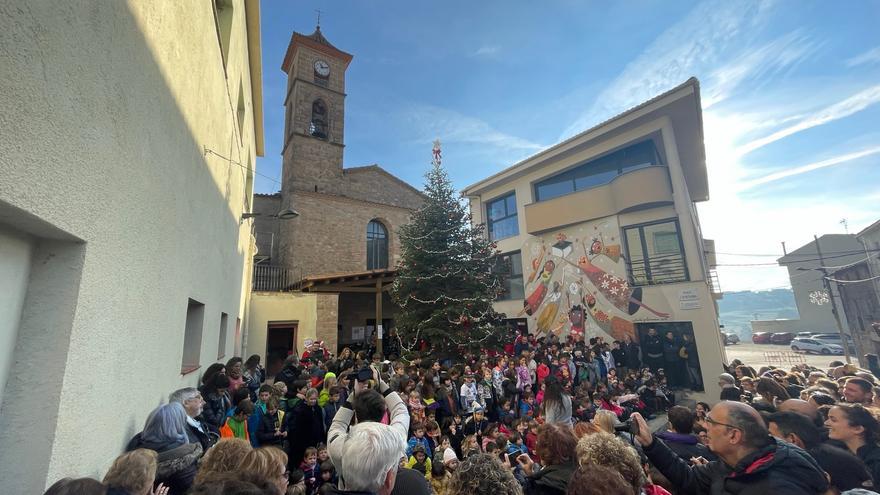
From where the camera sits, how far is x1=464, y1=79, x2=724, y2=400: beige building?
11023 millimetres

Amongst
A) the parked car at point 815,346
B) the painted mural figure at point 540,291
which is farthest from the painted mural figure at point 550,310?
the parked car at point 815,346

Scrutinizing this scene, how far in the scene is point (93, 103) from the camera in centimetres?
182

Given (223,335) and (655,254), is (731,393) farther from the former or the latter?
(223,335)

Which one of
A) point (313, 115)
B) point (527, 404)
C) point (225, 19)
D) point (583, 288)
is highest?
point (313, 115)

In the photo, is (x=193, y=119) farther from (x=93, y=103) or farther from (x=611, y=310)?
(x=611, y=310)

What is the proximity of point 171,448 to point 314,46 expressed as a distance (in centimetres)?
2631

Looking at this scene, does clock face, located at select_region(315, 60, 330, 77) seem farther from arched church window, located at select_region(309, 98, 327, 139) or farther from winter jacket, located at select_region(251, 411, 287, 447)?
winter jacket, located at select_region(251, 411, 287, 447)

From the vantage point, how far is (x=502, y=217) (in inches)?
680

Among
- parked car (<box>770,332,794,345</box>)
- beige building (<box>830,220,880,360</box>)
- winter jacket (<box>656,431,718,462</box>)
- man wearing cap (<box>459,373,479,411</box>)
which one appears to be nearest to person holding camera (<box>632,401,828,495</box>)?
winter jacket (<box>656,431,718,462</box>)

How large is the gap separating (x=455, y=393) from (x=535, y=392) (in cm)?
284

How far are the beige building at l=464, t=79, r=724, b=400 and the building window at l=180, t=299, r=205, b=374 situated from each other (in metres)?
11.7

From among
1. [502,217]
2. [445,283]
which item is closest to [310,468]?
[445,283]

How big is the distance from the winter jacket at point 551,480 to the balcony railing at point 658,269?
36.0ft

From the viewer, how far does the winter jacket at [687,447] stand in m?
3.06
